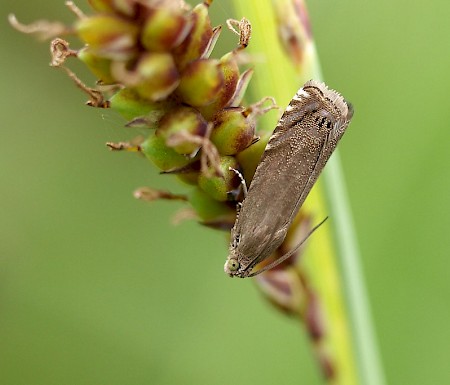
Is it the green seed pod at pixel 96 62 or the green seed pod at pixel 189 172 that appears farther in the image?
the green seed pod at pixel 189 172

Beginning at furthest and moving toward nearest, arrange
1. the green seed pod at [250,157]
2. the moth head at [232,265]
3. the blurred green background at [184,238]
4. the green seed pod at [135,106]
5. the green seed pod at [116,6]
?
the blurred green background at [184,238] < the moth head at [232,265] < the green seed pod at [250,157] < the green seed pod at [135,106] < the green seed pod at [116,6]

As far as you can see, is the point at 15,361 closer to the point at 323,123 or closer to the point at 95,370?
the point at 95,370

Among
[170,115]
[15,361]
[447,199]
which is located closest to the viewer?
[170,115]

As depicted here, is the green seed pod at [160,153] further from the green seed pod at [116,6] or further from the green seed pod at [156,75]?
the green seed pod at [116,6]

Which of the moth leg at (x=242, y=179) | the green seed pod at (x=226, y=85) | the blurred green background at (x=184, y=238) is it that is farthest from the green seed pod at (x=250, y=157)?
the blurred green background at (x=184, y=238)

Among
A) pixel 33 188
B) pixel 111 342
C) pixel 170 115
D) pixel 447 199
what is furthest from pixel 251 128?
pixel 33 188

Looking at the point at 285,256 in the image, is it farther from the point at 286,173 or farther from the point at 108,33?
the point at 108,33
